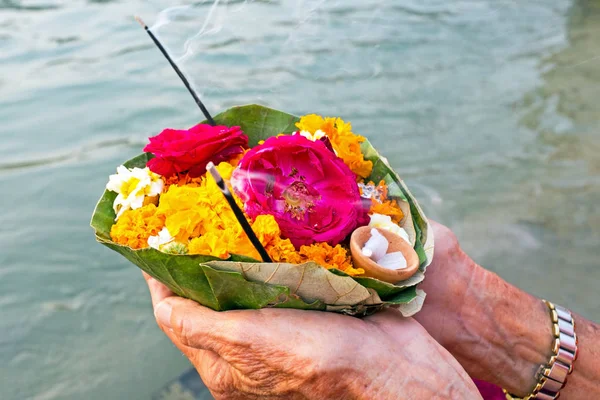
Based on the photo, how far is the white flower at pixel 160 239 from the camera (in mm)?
1192

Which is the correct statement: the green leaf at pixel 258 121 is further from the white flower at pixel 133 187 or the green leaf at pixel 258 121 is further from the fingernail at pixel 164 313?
the fingernail at pixel 164 313

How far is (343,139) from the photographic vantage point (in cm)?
143

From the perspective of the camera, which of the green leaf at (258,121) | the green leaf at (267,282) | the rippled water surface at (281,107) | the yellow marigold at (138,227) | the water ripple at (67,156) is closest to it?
the green leaf at (267,282)

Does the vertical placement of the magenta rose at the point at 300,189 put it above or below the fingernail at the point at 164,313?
above

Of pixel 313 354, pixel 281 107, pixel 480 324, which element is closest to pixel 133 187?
pixel 313 354

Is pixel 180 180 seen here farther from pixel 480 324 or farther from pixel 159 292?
pixel 480 324

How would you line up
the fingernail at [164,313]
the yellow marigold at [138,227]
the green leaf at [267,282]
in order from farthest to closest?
the fingernail at [164,313] → the yellow marigold at [138,227] → the green leaf at [267,282]

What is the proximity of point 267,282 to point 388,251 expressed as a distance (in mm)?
310

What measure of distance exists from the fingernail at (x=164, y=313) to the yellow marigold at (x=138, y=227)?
20 centimetres

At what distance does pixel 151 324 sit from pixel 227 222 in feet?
5.97

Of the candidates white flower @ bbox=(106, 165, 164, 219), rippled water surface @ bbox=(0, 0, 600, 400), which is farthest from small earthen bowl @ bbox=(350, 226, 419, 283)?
rippled water surface @ bbox=(0, 0, 600, 400)

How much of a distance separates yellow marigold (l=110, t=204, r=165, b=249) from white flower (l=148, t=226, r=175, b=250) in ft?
0.07

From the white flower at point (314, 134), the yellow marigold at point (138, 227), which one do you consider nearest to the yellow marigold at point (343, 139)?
the white flower at point (314, 134)

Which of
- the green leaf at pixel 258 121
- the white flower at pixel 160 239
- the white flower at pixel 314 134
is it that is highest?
the white flower at pixel 314 134
